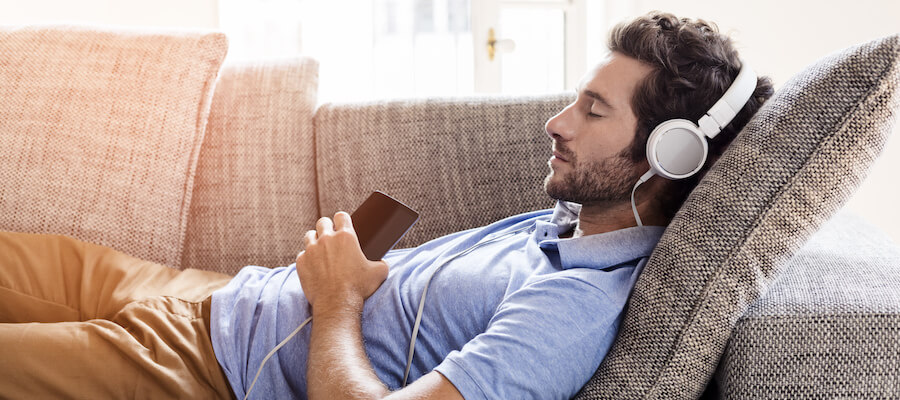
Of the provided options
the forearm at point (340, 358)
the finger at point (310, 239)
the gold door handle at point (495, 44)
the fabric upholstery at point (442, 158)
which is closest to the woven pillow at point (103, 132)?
the fabric upholstery at point (442, 158)

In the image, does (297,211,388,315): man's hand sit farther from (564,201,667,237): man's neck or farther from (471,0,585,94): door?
(471,0,585,94): door

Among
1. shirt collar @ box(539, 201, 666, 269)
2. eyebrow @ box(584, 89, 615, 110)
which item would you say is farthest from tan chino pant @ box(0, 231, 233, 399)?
eyebrow @ box(584, 89, 615, 110)

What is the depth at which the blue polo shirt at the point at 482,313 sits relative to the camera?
79 cm

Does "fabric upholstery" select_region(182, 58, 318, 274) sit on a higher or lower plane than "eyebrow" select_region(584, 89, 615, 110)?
lower

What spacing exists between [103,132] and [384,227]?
68 centimetres

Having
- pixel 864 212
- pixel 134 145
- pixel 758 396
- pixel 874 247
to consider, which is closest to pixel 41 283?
pixel 134 145

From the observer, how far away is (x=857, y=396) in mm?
771

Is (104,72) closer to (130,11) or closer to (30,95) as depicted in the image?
(30,95)

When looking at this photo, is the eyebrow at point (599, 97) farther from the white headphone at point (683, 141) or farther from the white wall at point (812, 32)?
the white wall at point (812, 32)

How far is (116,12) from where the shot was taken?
2.60 m

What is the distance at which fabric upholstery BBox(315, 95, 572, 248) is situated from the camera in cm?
144

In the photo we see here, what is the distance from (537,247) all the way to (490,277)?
113mm

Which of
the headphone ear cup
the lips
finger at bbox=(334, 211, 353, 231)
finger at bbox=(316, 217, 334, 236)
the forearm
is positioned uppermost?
the headphone ear cup

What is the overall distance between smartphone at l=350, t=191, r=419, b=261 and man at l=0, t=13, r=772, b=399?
1.7 inches
